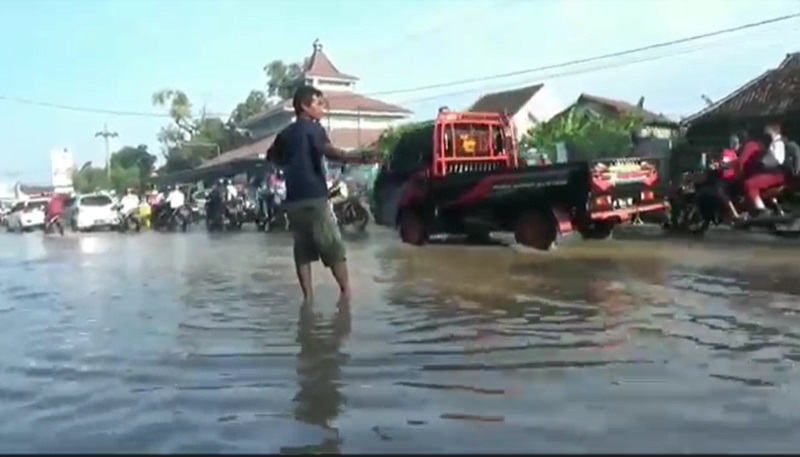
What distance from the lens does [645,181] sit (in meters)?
15.1

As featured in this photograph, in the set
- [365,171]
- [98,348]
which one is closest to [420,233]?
[98,348]

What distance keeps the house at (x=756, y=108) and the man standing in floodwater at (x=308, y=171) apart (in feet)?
70.6

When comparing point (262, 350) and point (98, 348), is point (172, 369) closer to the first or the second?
point (262, 350)

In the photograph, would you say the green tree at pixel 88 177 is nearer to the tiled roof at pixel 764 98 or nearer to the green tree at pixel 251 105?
the green tree at pixel 251 105

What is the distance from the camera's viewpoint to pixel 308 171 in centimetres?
769

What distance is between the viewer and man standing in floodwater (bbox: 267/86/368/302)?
7656 mm

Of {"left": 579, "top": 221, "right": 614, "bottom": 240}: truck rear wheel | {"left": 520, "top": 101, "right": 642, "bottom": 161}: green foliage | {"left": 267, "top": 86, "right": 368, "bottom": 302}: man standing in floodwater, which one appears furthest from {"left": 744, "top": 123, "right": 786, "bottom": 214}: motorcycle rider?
{"left": 520, "top": 101, "right": 642, "bottom": 161}: green foliage

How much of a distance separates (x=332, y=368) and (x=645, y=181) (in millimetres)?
10349

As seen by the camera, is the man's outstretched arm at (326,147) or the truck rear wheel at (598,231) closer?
the man's outstretched arm at (326,147)

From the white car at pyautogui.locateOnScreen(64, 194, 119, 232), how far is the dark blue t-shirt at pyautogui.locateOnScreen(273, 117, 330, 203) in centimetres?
2853

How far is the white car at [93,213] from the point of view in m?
34.9

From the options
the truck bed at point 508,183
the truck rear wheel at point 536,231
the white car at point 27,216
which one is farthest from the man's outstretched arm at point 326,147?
the white car at point 27,216

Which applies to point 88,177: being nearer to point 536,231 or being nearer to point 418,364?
point 536,231

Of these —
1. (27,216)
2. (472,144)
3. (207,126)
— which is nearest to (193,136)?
(207,126)
